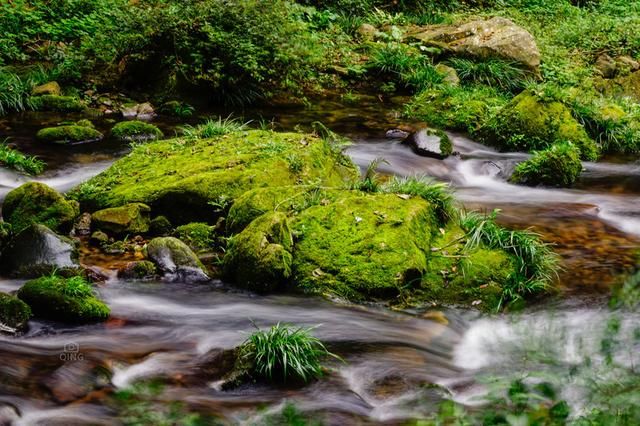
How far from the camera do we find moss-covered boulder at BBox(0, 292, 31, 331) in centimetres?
502

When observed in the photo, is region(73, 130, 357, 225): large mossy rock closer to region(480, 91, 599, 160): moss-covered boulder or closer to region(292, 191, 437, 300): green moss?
region(292, 191, 437, 300): green moss

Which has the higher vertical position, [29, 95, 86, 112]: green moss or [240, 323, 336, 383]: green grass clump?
[29, 95, 86, 112]: green moss

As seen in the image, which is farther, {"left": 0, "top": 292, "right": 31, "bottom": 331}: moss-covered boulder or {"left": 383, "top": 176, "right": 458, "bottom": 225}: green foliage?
{"left": 383, "top": 176, "right": 458, "bottom": 225}: green foliage

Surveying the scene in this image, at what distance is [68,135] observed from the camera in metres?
10.0

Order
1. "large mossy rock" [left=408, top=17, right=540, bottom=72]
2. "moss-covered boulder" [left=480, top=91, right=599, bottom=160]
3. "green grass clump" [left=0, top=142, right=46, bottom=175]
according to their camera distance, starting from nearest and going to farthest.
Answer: "green grass clump" [left=0, top=142, right=46, bottom=175], "moss-covered boulder" [left=480, top=91, right=599, bottom=160], "large mossy rock" [left=408, top=17, right=540, bottom=72]

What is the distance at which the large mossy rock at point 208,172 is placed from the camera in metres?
7.35

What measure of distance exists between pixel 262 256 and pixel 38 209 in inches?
96.9

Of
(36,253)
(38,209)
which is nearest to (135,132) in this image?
(38,209)

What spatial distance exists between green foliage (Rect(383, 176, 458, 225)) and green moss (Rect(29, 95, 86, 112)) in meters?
6.22

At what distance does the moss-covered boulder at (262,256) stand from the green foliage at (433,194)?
1420mm

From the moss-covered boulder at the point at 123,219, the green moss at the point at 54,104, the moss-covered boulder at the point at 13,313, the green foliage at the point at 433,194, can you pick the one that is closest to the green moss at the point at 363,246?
the green foliage at the point at 433,194

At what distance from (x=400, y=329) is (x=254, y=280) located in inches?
51.0

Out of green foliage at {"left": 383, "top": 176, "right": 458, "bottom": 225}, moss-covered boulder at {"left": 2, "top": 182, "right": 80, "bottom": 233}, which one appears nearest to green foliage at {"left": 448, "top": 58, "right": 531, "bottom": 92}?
green foliage at {"left": 383, "top": 176, "right": 458, "bottom": 225}

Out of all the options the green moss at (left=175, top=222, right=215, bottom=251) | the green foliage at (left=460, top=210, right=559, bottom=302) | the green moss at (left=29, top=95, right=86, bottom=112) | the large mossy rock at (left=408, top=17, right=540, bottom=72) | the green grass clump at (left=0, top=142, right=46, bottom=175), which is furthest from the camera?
the large mossy rock at (left=408, top=17, right=540, bottom=72)
